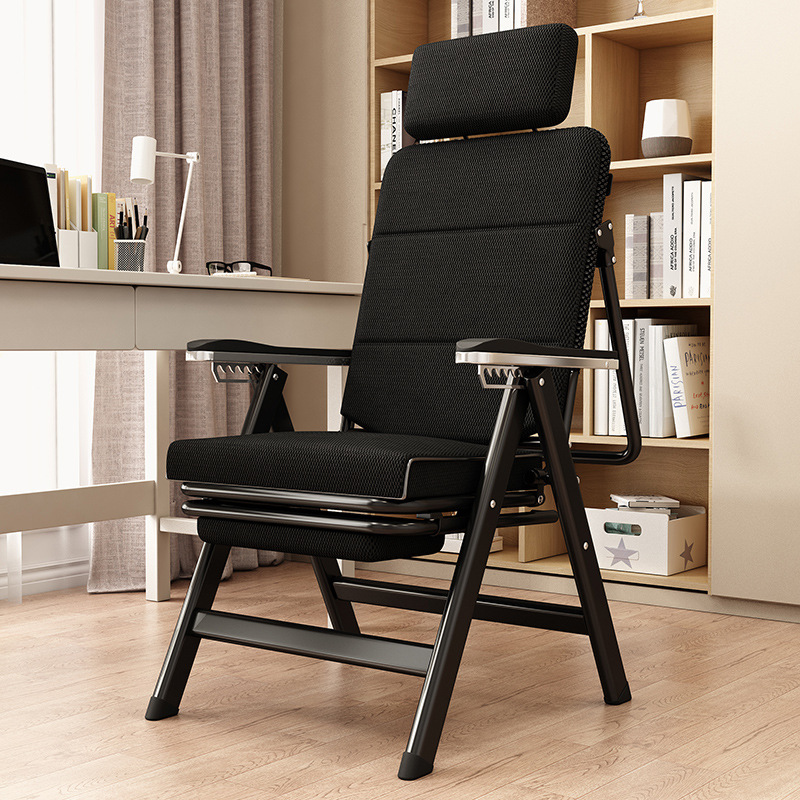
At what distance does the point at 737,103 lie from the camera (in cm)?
269

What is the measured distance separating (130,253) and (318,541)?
1.28 m

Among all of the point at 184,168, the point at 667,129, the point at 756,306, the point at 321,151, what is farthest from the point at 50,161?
the point at 756,306

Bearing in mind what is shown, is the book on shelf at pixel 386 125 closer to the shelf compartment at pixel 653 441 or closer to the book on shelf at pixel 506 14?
the book on shelf at pixel 506 14

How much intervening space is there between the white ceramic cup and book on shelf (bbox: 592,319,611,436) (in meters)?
0.45

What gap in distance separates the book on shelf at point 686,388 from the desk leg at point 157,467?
127 centimetres

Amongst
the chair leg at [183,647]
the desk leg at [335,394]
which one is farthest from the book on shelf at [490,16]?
the chair leg at [183,647]

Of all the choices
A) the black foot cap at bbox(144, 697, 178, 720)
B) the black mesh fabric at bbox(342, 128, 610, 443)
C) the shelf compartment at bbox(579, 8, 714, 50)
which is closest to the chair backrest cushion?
the black mesh fabric at bbox(342, 128, 610, 443)

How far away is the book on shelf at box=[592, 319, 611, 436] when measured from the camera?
9.79 ft

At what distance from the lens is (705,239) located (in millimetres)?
2832

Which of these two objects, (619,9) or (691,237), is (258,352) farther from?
(619,9)

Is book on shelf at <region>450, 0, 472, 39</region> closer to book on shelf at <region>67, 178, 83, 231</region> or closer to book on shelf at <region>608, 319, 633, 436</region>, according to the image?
book on shelf at <region>608, 319, 633, 436</region>

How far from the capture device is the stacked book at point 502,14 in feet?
10.0

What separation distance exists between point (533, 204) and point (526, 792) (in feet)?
3.33

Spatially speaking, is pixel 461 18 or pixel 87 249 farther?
pixel 461 18
